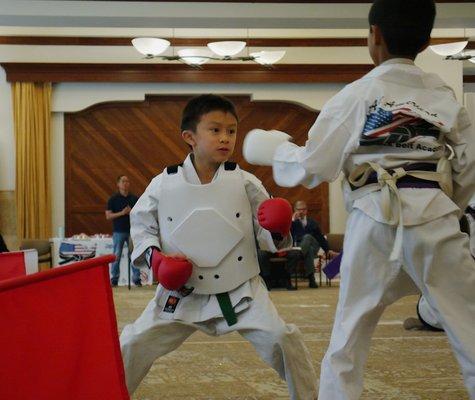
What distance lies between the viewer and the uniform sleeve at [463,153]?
8.29 ft

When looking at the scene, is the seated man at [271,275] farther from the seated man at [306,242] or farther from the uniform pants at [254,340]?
the uniform pants at [254,340]

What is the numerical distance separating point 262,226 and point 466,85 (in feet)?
48.1

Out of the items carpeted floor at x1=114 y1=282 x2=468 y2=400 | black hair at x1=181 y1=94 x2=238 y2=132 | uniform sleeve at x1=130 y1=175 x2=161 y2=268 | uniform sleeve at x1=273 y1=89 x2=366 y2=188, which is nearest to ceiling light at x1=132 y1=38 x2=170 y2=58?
carpeted floor at x1=114 y1=282 x2=468 y2=400

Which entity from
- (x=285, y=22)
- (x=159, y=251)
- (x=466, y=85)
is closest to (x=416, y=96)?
(x=159, y=251)

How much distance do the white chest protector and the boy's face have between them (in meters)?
0.08

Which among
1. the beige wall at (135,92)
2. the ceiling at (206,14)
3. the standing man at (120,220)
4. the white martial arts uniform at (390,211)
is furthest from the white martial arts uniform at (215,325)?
the beige wall at (135,92)

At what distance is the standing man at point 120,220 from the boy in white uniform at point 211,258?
28.7ft

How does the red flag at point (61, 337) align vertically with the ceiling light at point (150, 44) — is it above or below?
below

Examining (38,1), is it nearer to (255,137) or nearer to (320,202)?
(320,202)

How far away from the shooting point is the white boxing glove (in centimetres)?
264

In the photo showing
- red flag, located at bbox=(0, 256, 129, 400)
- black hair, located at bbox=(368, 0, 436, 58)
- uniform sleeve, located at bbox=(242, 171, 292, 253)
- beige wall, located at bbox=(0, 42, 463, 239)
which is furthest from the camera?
beige wall, located at bbox=(0, 42, 463, 239)

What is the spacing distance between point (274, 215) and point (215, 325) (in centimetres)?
52

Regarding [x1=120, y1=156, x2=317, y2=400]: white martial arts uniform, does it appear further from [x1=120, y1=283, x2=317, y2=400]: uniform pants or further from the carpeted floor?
the carpeted floor

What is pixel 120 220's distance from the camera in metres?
12.0
